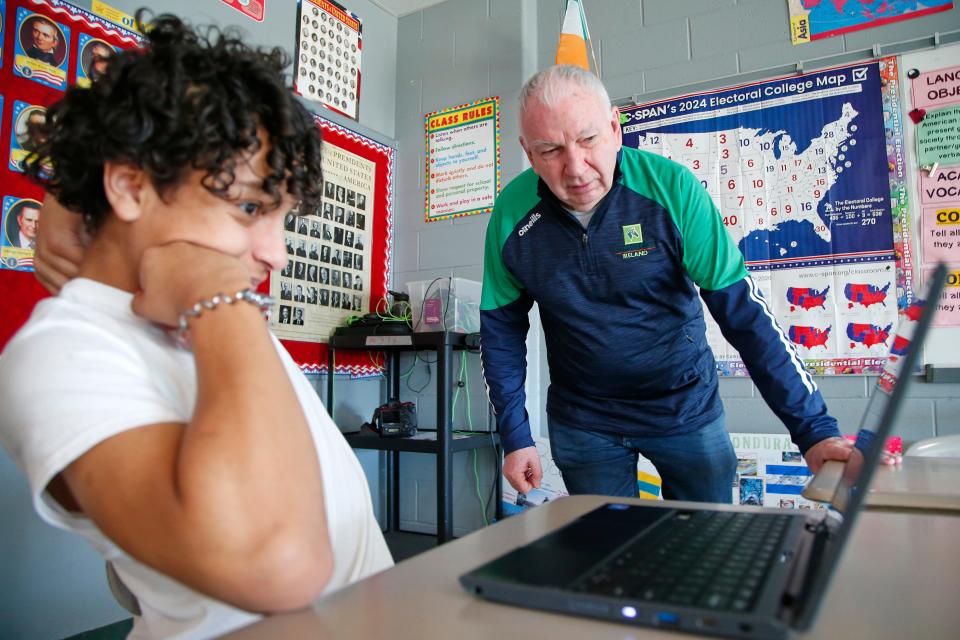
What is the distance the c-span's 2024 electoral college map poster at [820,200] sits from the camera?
7.45 feet

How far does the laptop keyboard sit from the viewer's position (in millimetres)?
434

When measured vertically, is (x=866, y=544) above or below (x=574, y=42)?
below

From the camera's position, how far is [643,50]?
274 centimetres

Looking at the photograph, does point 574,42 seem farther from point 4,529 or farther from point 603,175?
point 4,529

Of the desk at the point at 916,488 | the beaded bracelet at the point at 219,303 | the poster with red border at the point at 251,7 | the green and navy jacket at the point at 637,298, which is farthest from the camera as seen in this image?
the poster with red border at the point at 251,7

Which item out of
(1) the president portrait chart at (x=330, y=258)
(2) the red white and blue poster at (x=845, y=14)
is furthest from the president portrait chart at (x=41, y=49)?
(2) the red white and blue poster at (x=845, y=14)

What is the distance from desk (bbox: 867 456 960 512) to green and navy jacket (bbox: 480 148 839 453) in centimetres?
31

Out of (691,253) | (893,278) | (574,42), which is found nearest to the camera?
(691,253)

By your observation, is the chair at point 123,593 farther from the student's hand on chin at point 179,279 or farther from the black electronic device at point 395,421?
the black electronic device at point 395,421

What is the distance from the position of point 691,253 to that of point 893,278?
130 centimetres

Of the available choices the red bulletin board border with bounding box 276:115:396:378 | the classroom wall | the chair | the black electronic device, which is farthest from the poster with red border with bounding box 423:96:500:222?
the chair

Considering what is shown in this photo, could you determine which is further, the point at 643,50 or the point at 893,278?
the point at 643,50

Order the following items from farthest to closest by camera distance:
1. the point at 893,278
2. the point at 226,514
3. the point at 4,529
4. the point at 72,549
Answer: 1. the point at 893,278
2. the point at 72,549
3. the point at 4,529
4. the point at 226,514

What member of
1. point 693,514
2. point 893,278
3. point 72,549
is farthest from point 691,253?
point 72,549
